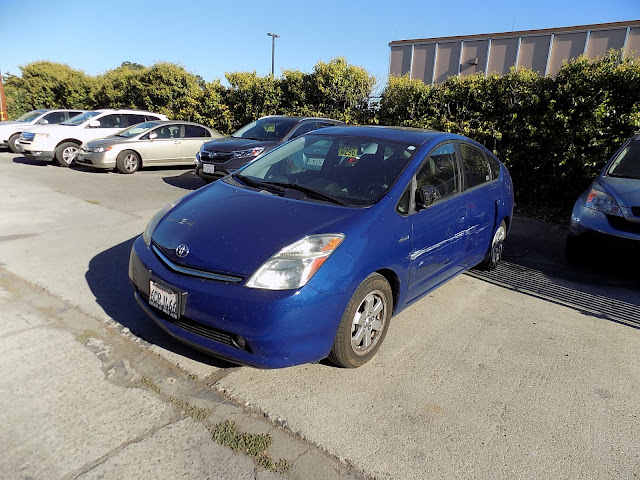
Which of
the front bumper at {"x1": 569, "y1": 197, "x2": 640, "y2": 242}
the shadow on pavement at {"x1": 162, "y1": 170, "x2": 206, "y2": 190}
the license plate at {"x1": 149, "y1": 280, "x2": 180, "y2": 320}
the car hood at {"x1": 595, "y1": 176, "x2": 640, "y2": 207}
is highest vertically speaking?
the car hood at {"x1": 595, "y1": 176, "x2": 640, "y2": 207}

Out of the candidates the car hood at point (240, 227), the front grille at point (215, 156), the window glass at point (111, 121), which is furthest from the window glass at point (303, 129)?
the window glass at point (111, 121)

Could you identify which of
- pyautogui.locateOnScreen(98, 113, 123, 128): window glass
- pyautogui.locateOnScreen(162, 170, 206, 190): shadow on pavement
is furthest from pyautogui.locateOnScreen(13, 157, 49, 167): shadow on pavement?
Result: pyautogui.locateOnScreen(162, 170, 206, 190): shadow on pavement

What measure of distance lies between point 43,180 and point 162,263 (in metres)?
8.78

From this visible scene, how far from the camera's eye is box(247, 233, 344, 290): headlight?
262 cm

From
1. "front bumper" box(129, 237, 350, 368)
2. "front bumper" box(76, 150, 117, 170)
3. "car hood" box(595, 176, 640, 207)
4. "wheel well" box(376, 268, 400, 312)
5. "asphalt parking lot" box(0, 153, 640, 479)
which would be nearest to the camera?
"asphalt parking lot" box(0, 153, 640, 479)

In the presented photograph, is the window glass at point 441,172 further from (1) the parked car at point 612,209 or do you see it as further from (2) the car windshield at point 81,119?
(2) the car windshield at point 81,119

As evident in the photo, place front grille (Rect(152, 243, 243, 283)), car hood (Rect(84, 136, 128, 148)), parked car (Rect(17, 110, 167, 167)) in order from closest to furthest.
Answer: front grille (Rect(152, 243, 243, 283)), car hood (Rect(84, 136, 128, 148)), parked car (Rect(17, 110, 167, 167))

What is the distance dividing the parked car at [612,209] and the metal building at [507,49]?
12.8m

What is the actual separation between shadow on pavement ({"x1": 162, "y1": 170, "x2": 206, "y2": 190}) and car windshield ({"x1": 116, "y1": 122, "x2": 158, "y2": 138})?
161cm

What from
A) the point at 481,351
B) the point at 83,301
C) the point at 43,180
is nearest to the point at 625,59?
the point at 481,351

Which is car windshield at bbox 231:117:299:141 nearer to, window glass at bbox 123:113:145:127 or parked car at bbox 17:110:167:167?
window glass at bbox 123:113:145:127

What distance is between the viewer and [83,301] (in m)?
3.98

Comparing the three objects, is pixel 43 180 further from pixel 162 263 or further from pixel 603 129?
pixel 603 129

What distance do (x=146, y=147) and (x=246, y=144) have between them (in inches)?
163
